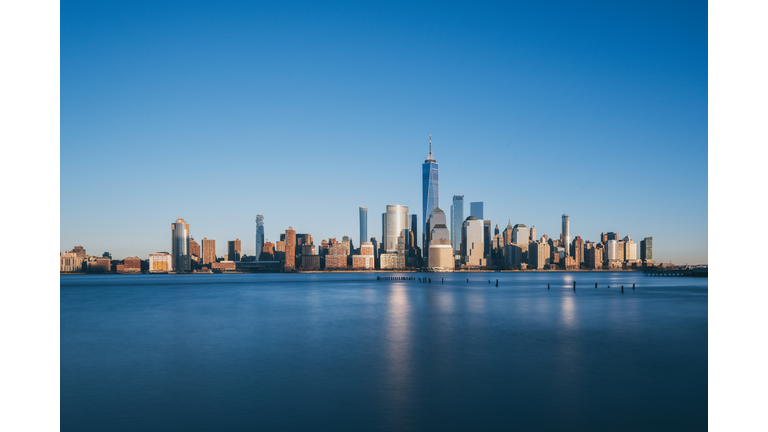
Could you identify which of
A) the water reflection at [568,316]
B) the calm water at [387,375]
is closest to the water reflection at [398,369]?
the calm water at [387,375]

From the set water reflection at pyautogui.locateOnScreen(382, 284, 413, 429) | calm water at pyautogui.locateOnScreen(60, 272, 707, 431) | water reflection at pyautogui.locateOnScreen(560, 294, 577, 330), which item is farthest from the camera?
water reflection at pyautogui.locateOnScreen(560, 294, 577, 330)

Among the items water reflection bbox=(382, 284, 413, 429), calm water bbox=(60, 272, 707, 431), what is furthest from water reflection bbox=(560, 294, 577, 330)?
water reflection bbox=(382, 284, 413, 429)

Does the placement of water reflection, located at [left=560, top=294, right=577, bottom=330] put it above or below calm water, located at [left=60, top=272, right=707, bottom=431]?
below

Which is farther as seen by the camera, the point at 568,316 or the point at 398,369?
the point at 568,316

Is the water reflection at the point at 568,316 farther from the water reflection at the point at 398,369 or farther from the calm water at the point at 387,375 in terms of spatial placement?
the water reflection at the point at 398,369

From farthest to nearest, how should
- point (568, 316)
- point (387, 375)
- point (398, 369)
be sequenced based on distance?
point (568, 316) → point (398, 369) → point (387, 375)

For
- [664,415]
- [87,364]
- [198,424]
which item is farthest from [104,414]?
[664,415]

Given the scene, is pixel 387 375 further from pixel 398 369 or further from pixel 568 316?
pixel 568 316

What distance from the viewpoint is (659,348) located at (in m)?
31.9

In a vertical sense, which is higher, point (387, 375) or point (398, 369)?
point (387, 375)

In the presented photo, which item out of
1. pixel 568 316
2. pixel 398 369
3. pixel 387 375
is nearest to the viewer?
pixel 387 375

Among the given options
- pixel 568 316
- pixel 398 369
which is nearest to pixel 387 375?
pixel 398 369

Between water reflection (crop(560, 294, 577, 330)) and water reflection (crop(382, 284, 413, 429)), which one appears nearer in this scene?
water reflection (crop(382, 284, 413, 429))

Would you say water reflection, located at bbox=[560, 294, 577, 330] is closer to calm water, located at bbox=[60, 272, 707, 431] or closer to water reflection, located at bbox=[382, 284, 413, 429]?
calm water, located at bbox=[60, 272, 707, 431]
